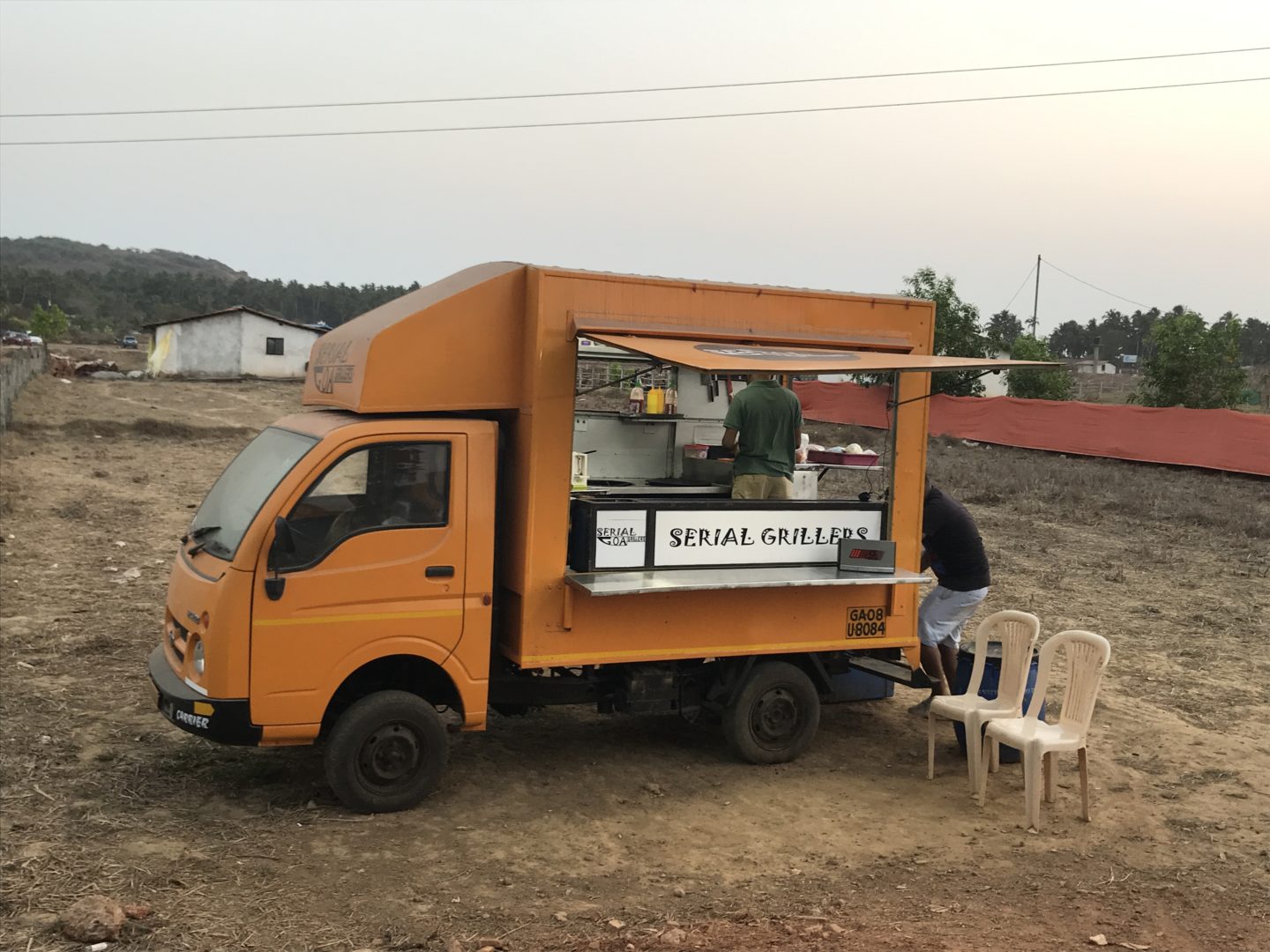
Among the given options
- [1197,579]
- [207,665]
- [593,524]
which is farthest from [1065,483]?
[207,665]

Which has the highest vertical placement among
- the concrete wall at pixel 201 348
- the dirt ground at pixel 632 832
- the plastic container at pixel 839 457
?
the concrete wall at pixel 201 348

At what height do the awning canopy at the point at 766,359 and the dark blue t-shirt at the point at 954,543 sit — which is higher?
the awning canopy at the point at 766,359

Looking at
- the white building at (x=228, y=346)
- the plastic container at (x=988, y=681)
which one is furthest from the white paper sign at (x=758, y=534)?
the white building at (x=228, y=346)

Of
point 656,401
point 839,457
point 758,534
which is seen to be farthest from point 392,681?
point 656,401

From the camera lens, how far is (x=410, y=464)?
5664 millimetres

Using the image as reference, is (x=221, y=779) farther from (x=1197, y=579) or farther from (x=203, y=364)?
(x=203, y=364)

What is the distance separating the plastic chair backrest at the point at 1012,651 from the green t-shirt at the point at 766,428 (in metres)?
1.59

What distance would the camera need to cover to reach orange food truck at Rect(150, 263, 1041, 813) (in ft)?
17.9

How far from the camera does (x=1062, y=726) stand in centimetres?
599

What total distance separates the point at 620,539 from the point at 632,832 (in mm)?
1520

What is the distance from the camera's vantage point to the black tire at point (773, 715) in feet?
21.2

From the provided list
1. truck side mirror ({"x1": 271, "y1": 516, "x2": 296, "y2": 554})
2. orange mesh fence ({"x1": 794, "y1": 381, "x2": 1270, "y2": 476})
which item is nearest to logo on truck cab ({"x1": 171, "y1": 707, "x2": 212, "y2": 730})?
truck side mirror ({"x1": 271, "y1": 516, "x2": 296, "y2": 554})

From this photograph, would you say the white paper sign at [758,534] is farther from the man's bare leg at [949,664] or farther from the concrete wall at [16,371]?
the concrete wall at [16,371]

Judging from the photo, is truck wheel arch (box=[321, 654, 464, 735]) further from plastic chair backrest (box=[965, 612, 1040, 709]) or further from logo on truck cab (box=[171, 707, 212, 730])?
plastic chair backrest (box=[965, 612, 1040, 709])
